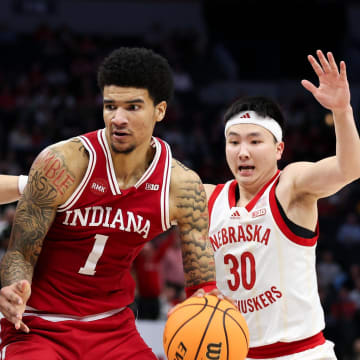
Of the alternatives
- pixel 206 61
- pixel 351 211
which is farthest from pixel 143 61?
pixel 206 61

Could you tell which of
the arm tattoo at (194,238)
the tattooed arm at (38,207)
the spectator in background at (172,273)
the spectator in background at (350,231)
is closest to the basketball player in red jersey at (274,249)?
the arm tattoo at (194,238)

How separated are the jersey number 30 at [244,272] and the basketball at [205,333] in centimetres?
64

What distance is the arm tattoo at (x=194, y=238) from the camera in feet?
11.2

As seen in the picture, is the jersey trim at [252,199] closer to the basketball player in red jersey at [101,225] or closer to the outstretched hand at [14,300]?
the basketball player in red jersey at [101,225]

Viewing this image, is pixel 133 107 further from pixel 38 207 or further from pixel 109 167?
pixel 38 207

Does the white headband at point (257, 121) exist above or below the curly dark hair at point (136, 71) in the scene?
below

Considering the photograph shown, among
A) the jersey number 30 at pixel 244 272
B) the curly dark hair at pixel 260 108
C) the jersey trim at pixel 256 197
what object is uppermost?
the curly dark hair at pixel 260 108

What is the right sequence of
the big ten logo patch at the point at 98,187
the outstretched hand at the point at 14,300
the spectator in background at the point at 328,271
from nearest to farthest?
1. the outstretched hand at the point at 14,300
2. the big ten logo patch at the point at 98,187
3. the spectator in background at the point at 328,271

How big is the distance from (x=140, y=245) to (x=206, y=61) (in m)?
15.2

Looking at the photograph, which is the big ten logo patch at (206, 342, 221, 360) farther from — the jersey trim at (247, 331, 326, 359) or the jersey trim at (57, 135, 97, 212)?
the jersey trim at (57, 135, 97, 212)

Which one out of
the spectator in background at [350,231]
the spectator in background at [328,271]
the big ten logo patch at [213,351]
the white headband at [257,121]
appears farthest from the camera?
the spectator in background at [350,231]

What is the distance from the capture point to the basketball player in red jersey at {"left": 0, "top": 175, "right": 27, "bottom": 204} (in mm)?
3805

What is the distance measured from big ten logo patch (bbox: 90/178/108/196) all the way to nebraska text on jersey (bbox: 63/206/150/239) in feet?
0.25

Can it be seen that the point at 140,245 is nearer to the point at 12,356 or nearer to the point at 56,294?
the point at 56,294
